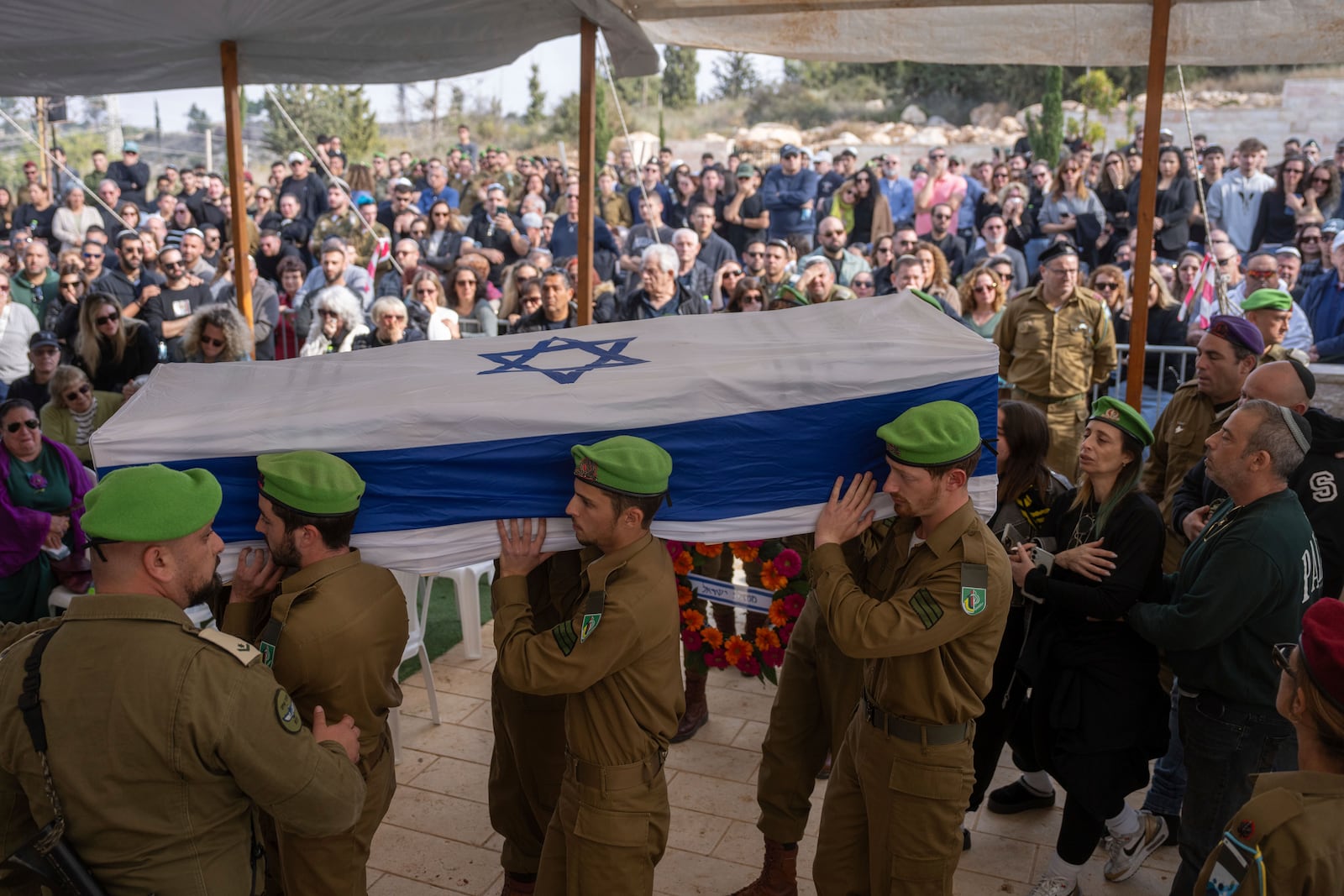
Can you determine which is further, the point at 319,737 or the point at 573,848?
the point at 573,848

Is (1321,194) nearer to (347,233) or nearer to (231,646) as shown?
(347,233)

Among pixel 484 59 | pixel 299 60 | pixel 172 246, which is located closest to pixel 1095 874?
pixel 484 59

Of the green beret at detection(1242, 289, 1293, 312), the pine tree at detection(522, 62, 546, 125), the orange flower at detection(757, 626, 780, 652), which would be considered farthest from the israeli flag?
the pine tree at detection(522, 62, 546, 125)

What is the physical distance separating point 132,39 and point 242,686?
459cm

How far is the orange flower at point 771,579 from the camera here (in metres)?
3.64

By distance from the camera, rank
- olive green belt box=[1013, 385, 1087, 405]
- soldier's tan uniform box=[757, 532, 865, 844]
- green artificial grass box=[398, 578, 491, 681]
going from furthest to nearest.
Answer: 1. olive green belt box=[1013, 385, 1087, 405]
2. green artificial grass box=[398, 578, 491, 681]
3. soldier's tan uniform box=[757, 532, 865, 844]

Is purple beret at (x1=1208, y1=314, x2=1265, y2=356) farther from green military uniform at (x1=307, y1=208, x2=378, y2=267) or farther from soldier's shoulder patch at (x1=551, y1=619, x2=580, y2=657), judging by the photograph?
green military uniform at (x1=307, y1=208, x2=378, y2=267)

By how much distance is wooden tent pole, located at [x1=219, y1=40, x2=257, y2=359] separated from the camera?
5754 millimetres

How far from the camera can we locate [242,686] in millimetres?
2113

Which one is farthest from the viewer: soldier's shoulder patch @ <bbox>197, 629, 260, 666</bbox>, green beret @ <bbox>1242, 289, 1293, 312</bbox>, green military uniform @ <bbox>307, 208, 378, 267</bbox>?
green military uniform @ <bbox>307, 208, 378, 267</bbox>

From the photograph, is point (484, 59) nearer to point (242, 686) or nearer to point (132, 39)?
point (132, 39)

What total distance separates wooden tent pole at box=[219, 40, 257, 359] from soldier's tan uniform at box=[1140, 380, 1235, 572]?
459cm

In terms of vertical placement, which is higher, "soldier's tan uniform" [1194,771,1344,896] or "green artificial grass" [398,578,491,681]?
"soldier's tan uniform" [1194,771,1344,896]

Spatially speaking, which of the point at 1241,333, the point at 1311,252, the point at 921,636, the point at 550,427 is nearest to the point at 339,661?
the point at 550,427
